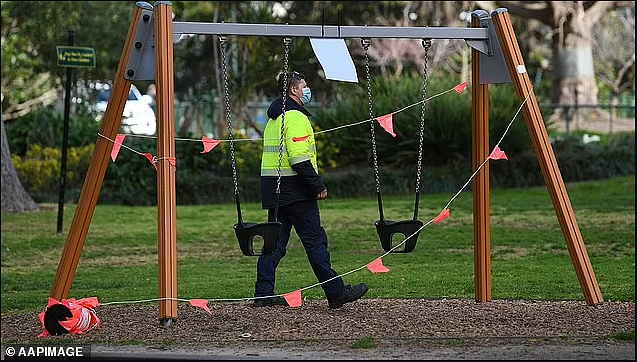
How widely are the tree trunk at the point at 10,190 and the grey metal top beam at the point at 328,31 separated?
1165 cm

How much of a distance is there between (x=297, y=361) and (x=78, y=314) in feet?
6.35

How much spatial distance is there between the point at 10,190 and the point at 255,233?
12.2 m

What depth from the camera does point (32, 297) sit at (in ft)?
36.8

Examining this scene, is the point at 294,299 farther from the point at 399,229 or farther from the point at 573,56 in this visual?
the point at 573,56

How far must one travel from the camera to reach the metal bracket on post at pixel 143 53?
843 cm

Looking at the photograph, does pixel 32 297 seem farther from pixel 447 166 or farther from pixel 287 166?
pixel 447 166

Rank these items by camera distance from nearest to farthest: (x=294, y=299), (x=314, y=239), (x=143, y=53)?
(x=143, y=53) → (x=294, y=299) → (x=314, y=239)

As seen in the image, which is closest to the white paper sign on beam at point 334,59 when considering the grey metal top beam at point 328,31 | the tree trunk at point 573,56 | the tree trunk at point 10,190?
the grey metal top beam at point 328,31

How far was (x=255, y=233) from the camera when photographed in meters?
8.31

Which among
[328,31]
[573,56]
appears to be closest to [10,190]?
[328,31]

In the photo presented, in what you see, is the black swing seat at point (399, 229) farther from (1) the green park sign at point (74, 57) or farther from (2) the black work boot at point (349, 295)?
(1) the green park sign at point (74, 57)

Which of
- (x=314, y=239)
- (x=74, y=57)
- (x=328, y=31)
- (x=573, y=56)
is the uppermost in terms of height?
(x=573, y=56)

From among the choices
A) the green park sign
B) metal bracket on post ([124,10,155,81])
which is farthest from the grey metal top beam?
the green park sign

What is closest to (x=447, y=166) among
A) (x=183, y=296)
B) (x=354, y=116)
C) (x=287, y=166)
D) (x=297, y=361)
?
(x=354, y=116)
